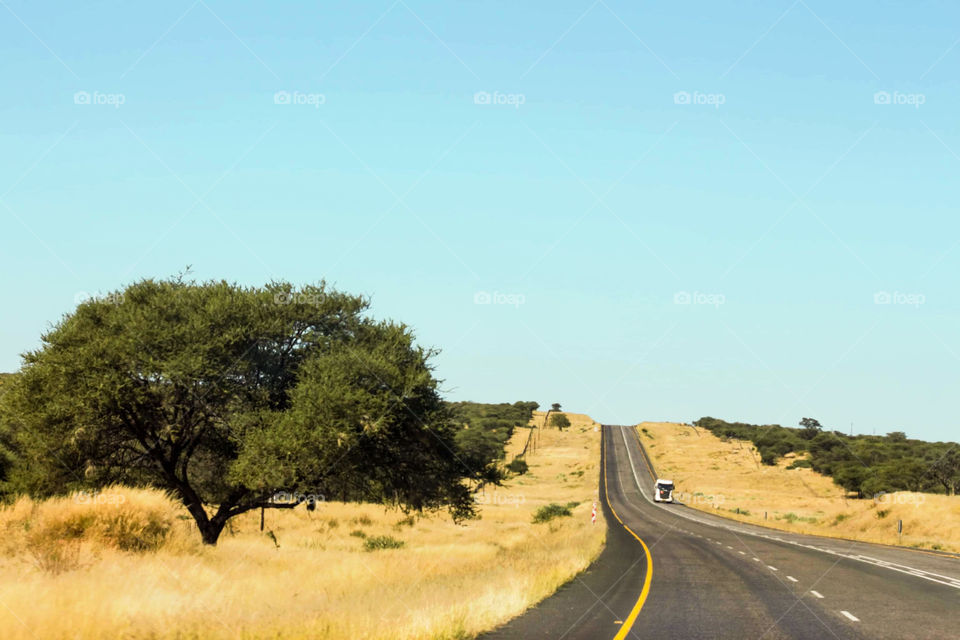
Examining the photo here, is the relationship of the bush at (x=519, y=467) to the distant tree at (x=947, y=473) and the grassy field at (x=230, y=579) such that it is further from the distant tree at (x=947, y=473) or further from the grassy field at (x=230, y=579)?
the grassy field at (x=230, y=579)

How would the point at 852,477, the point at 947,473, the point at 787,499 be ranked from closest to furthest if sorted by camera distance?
1. the point at 947,473
2. the point at 787,499
3. the point at 852,477

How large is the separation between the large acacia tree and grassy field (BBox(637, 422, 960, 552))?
31.2m

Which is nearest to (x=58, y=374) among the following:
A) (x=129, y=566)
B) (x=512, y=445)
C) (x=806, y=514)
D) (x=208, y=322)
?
(x=208, y=322)

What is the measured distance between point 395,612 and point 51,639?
5.06 metres

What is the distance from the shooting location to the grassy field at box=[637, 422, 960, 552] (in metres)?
52.0

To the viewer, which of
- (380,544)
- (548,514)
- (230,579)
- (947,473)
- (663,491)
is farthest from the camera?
(947,473)

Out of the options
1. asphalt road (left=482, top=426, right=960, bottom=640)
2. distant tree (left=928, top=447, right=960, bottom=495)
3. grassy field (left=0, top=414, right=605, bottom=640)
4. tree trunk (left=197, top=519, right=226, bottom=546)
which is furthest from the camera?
distant tree (left=928, top=447, right=960, bottom=495)

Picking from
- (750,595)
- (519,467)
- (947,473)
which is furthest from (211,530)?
(519,467)

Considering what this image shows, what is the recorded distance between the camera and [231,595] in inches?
552

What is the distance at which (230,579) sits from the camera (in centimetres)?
1809

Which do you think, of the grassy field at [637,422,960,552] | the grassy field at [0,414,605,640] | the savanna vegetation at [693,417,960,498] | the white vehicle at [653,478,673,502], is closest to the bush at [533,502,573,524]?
the grassy field at [637,422,960,552]

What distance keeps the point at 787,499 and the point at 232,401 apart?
94.6 metres

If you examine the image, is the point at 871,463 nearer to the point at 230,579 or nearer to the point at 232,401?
the point at 232,401

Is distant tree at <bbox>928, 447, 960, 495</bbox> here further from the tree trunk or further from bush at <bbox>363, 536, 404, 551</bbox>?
the tree trunk
